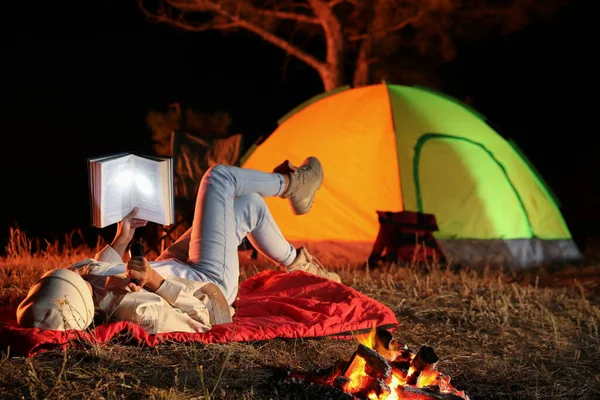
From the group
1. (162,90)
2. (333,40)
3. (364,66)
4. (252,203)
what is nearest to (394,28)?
(364,66)

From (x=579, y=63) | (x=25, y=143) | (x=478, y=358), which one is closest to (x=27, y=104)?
(x=25, y=143)

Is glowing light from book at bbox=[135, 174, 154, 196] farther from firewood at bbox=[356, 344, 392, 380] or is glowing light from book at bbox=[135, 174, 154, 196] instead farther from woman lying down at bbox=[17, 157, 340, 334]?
firewood at bbox=[356, 344, 392, 380]

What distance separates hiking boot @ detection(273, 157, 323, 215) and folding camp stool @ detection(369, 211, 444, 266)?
2.21 metres

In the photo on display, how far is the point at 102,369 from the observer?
236 cm

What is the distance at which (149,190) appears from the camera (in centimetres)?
298

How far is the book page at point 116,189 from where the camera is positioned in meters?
2.80

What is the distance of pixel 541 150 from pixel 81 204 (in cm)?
750

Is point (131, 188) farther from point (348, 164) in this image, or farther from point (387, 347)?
point (348, 164)

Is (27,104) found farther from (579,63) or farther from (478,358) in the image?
(478,358)

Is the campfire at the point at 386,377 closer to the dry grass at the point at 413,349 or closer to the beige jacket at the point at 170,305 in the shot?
the dry grass at the point at 413,349

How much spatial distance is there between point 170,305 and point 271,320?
19.9 inches

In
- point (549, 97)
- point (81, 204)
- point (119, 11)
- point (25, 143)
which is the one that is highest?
point (119, 11)

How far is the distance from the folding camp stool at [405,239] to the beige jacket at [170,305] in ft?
8.95

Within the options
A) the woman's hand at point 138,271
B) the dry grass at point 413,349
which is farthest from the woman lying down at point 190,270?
the dry grass at point 413,349
